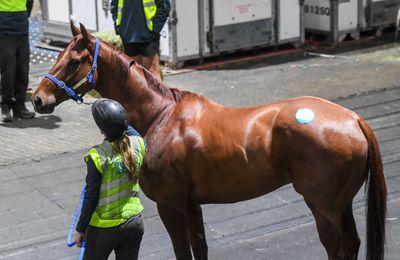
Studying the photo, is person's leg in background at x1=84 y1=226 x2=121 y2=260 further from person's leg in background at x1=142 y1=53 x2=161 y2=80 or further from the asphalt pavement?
person's leg in background at x1=142 y1=53 x2=161 y2=80

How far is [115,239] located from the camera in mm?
5707

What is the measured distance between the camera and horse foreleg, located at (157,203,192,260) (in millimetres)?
6672

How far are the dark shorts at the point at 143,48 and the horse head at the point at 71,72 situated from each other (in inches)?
189

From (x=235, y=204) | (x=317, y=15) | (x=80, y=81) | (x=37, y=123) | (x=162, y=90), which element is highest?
(x=80, y=81)

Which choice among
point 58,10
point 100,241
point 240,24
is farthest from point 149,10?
A: point 100,241

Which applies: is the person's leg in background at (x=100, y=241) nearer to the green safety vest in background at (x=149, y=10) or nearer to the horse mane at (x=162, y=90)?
the horse mane at (x=162, y=90)

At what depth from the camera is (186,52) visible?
49.8 feet

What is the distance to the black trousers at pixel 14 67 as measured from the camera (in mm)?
11984

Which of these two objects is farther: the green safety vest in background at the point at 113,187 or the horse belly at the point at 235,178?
the horse belly at the point at 235,178

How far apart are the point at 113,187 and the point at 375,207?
2.04m

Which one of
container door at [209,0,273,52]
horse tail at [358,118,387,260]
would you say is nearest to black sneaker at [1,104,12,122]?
container door at [209,0,273,52]

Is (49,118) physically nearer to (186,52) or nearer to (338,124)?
(186,52)

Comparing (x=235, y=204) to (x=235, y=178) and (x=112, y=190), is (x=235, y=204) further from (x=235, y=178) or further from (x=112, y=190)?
(x=112, y=190)

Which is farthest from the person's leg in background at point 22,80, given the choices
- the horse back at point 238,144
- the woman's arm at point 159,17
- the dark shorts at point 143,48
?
the horse back at point 238,144
